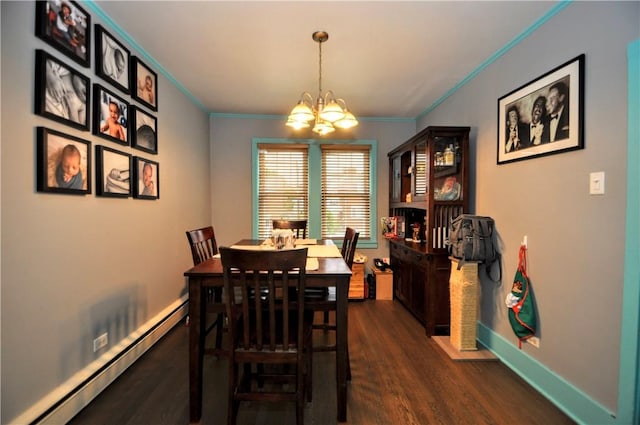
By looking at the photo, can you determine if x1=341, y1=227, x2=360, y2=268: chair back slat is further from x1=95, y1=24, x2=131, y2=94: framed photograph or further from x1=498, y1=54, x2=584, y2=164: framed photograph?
x1=95, y1=24, x2=131, y2=94: framed photograph

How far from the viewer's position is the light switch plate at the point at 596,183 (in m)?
1.59

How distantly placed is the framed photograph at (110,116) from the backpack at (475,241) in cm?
291

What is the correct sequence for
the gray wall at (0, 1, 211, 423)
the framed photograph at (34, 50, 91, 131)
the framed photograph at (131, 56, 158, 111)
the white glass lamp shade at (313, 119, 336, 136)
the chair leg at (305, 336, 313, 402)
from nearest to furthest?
the gray wall at (0, 1, 211, 423) < the framed photograph at (34, 50, 91, 131) < the chair leg at (305, 336, 313, 402) < the framed photograph at (131, 56, 158, 111) < the white glass lamp shade at (313, 119, 336, 136)

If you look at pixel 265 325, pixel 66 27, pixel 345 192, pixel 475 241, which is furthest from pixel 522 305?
pixel 66 27

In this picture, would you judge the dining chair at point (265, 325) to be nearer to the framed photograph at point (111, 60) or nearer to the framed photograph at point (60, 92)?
the framed photograph at point (60, 92)

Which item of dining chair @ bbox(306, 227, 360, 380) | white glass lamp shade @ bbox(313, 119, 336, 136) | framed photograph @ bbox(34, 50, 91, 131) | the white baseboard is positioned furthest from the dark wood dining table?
white glass lamp shade @ bbox(313, 119, 336, 136)

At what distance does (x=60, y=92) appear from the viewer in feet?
5.36

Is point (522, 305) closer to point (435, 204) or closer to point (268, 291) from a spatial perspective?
point (435, 204)

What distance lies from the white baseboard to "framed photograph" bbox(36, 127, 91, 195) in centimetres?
117

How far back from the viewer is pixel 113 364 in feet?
6.68

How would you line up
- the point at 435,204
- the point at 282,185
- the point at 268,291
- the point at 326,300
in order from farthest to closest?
the point at 282,185 → the point at 435,204 → the point at 326,300 → the point at 268,291

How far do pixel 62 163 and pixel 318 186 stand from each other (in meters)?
3.06

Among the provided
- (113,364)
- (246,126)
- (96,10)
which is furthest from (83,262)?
(246,126)

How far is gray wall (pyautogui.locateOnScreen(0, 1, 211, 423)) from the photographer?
139 centimetres
